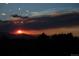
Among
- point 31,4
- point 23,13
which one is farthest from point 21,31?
point 31,4

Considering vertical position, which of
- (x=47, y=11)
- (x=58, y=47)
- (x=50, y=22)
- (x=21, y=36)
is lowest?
(x=58, y=47)

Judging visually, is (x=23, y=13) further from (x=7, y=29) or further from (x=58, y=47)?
(x=58, y=47)

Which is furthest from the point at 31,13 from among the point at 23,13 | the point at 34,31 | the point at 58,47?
the point at 58,47

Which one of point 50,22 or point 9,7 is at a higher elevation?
point 9,7

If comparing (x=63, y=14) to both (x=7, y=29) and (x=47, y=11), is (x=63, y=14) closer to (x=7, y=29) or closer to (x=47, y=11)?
(x=47, y=11)

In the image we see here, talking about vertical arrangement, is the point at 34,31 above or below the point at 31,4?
below

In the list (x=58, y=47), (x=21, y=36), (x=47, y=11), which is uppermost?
(x=47, y=11)
